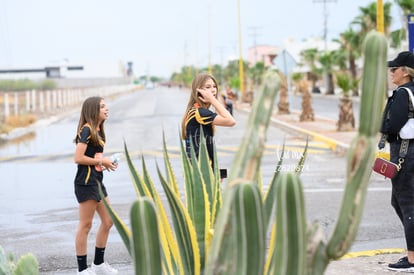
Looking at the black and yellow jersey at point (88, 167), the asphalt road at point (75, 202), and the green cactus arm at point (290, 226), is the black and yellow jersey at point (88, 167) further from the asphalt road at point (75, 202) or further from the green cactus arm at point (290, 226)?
the green cactus arm at point (290, 226)

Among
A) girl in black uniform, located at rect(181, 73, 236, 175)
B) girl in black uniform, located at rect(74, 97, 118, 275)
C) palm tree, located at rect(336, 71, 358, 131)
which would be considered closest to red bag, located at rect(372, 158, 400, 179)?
girl in black uniform, located at rect(181, 73, 236, 175)

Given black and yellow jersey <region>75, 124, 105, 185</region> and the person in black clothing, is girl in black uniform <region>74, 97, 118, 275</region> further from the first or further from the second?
the person in black clothing

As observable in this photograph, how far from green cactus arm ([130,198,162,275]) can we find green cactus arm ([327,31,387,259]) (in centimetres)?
58

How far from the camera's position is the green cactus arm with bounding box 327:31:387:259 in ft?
8.31

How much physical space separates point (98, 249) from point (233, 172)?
3.83 meters

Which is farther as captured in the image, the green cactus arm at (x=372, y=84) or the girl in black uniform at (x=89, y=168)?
the girl in black uniform at (x=89, y=168)

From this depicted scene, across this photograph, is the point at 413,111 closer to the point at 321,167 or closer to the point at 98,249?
the point at 98,249

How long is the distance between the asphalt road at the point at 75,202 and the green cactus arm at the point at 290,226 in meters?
0.23

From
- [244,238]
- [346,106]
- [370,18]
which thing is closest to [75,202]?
[244,238]

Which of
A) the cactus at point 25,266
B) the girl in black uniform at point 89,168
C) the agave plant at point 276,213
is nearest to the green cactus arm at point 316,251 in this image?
the agave plant at point 276,213

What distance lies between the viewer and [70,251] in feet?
24.5

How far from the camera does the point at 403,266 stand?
6.04 metres

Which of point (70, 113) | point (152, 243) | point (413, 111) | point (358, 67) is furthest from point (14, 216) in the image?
point (358, 67)

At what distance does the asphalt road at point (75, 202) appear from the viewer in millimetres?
7621
